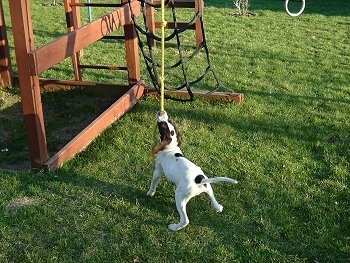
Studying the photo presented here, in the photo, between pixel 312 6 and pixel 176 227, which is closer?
pixel 176 227

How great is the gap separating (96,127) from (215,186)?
1.68 metres

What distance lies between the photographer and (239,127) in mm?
6059

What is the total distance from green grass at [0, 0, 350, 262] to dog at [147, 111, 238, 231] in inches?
6.2

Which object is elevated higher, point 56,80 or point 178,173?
point 178,173

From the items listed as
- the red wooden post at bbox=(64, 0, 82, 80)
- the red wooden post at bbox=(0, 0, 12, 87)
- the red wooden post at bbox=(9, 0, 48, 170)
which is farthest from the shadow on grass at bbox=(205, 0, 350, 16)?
the red wooden post at bbox=(9, 0, 48, 170)

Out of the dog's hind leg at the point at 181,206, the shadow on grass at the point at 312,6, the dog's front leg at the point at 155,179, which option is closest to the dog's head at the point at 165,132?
the dog's front leg at the point at 155,179

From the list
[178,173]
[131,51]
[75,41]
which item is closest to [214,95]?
[131,51]

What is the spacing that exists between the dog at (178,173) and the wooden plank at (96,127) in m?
1.09

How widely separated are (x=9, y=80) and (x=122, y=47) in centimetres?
276

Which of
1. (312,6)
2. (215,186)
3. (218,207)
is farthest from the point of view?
(312,6)

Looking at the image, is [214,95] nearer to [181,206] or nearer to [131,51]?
[131,51]

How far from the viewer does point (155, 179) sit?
444cm

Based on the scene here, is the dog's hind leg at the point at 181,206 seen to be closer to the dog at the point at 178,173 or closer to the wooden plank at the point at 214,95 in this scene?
the dog at the point at 178,173

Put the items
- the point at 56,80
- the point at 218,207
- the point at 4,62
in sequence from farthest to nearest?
the point at 4,62 → the point at 56,80 → the point at 218,207
